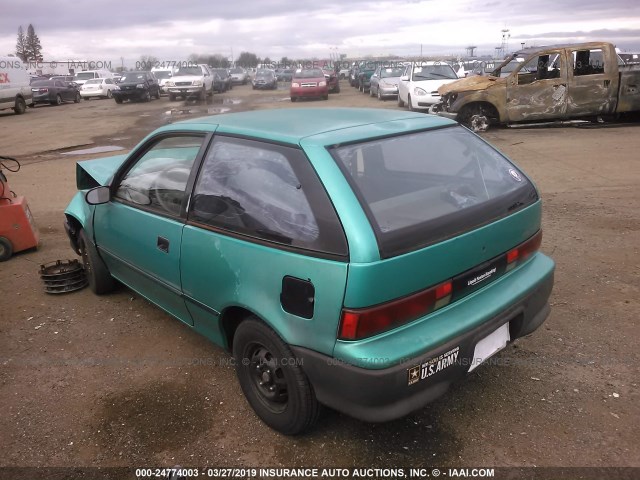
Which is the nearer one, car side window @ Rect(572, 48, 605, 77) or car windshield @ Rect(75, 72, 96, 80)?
car side window @ Rect(572, 48, 605, 77)

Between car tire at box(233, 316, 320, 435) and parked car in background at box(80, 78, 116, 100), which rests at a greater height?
parked car in background at box(80, 78, 116, 100)

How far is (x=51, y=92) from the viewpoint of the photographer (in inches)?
1059

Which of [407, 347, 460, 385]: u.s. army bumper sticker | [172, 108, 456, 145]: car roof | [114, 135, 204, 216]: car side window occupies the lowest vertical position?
[407, 347, 460, 385]: u.s. army bumper sticker

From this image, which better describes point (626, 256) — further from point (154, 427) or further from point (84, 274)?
point (84, 274)

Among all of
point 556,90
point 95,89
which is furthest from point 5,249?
point 95,89

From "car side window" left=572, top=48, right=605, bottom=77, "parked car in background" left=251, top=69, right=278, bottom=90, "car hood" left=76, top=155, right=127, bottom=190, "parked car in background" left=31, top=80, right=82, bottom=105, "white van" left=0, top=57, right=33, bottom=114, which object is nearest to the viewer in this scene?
"car hood" left=76, top=155, right=127, bottom=190

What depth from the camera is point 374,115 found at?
3000 millimetres

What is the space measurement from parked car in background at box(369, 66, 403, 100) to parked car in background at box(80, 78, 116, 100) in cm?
1661

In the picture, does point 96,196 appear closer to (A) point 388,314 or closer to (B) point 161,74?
(A) point 388,314

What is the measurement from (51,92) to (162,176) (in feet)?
92.2

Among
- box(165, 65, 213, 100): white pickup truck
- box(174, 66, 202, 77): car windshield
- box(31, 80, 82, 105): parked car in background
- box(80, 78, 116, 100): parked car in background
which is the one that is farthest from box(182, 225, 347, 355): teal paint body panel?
box(80, 78, 116, 100): parked car in background

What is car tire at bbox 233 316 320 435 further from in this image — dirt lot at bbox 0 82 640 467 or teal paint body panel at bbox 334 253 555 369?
teal paint body panel at bbox 334 253 555 369

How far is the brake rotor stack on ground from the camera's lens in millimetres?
4355

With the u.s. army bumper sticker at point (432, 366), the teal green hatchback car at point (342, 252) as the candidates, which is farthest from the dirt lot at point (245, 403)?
the u.s. army bumper sticker at point (432, 366)
